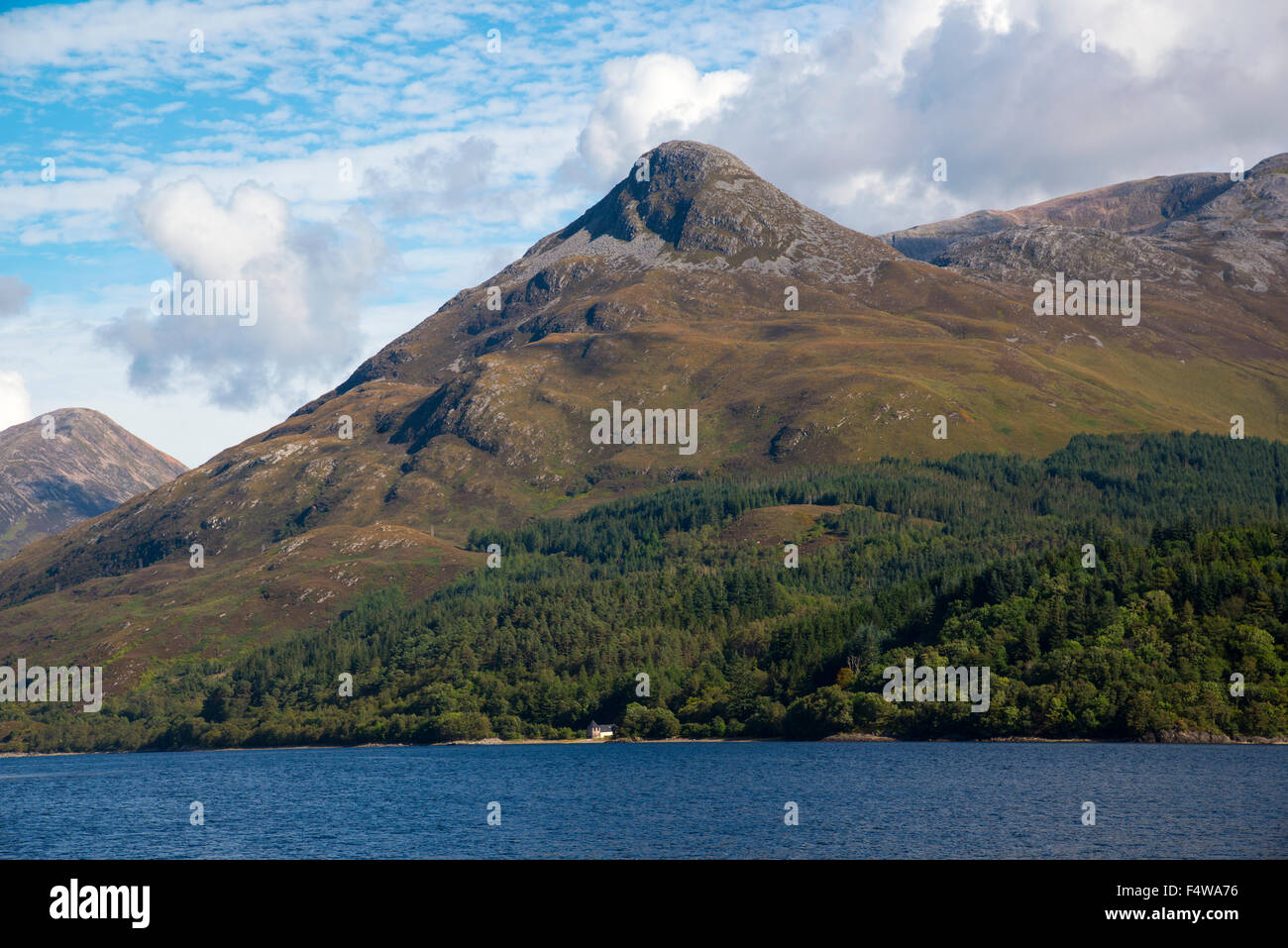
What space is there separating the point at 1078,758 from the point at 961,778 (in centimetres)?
2914

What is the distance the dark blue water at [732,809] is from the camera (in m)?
95.2

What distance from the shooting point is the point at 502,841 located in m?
103

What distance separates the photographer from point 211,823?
12900cm

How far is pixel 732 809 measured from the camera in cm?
12038

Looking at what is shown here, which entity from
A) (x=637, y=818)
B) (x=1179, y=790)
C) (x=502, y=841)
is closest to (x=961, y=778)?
(x=1179, y=790)

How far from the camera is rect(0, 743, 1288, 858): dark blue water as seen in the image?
3748 inches

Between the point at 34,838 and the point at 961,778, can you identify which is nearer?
the point at 34,838
